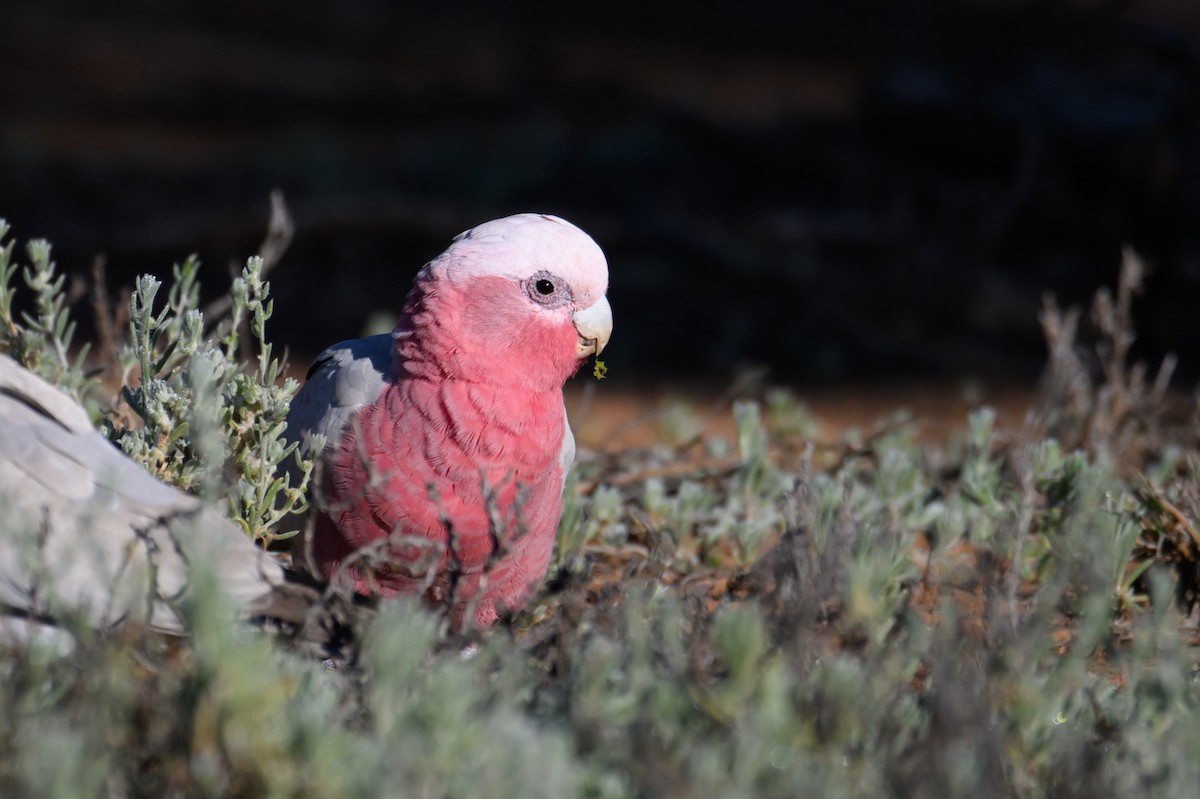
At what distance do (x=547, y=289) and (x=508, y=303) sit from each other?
0.09m

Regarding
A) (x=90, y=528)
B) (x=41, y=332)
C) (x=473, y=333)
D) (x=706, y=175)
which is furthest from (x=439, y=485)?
(x=706, y=175)

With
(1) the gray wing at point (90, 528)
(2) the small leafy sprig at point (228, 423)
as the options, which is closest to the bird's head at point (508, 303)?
(2) the small leafy sprig at point (228, 423)

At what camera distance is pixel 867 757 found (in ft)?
6.32

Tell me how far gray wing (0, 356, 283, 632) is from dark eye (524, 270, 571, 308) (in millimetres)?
772

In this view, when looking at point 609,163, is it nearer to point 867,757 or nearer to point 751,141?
point 751,141

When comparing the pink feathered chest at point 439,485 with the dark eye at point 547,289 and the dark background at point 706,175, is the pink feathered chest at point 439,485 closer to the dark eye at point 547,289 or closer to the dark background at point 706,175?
the dark eye at point 547,289

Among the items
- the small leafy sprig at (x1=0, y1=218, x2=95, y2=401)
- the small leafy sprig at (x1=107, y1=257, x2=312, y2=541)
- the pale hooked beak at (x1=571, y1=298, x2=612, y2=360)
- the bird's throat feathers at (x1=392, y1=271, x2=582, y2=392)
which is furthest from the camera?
the small leafy sprig at (x1=0, y1=218, x2=95, y2=401)

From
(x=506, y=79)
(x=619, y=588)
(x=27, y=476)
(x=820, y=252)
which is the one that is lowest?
(x=619, y=588)

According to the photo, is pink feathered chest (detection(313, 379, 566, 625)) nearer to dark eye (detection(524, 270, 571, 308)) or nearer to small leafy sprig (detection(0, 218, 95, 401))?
dark eye (detection(524, 270, 571, 308))

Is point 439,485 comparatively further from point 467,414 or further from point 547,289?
point 547,289

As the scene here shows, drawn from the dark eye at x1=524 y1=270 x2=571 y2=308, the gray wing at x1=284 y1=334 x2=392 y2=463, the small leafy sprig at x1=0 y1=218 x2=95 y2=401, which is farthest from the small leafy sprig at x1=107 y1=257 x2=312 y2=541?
the dark eye at x1=524 y1=270 x2=571 y2=308

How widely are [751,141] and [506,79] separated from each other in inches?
145

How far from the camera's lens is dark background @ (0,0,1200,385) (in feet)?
19.7

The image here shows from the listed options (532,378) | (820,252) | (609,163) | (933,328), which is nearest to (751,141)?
(609,163)
